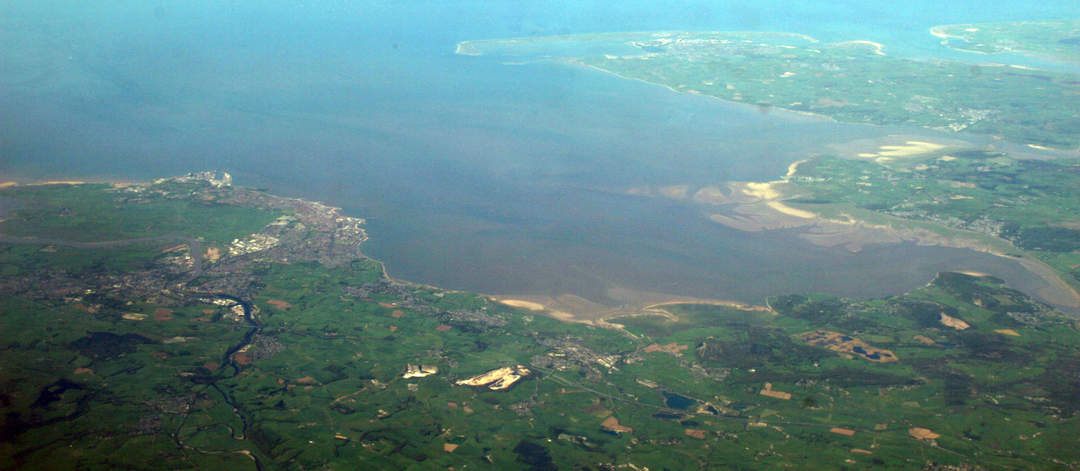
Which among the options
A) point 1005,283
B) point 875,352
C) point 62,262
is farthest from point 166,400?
point 1005,283

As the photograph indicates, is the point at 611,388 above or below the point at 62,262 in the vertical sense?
below

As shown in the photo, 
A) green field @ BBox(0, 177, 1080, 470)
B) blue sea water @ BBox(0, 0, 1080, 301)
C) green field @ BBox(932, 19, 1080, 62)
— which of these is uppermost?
green field @ BBox(932, 19, 1080, 62)

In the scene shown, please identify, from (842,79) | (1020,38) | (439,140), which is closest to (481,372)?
(439,140)

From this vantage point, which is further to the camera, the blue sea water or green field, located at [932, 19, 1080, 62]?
green field, located at [932, 19, 1080, 62]

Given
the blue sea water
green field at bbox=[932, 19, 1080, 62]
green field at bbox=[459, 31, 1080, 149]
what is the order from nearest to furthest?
the blue sea water < green field at bbox=[459, 31, 1080, 149] < green field at bbox=[932, 19, 1080, 62]

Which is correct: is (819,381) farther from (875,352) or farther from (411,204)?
(411,204)

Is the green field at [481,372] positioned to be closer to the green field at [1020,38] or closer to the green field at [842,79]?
the green field at [842,79]

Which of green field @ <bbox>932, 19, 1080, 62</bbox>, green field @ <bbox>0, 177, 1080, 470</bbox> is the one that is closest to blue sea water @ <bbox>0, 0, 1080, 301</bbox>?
green field @ <bbox>0, 177, 1080, 470</bbox>

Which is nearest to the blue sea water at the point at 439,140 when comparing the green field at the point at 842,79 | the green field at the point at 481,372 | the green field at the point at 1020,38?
the green field at the point at 481,372

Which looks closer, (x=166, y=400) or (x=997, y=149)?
(x=166, y=400)

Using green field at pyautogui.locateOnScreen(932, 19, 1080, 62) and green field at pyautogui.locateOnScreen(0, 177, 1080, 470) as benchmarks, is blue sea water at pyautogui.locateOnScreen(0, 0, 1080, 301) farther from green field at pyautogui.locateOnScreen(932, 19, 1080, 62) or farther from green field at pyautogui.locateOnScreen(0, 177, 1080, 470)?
green field at pyautogui.locateOnScreen(932, 19, 1080, 62)
